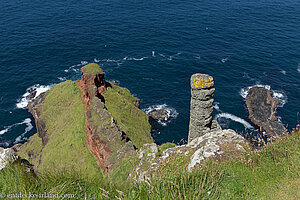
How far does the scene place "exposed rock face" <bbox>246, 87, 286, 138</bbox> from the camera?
59656 millimetres

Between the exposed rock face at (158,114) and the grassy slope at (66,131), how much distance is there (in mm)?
20682

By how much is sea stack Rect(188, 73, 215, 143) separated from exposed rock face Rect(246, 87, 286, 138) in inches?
1454

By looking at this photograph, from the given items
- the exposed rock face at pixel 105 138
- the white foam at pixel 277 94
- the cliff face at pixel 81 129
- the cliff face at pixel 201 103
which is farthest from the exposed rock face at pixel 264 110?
the exposed rock face at pixel 105 138

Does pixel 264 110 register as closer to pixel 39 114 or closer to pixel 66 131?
pixel 66 131

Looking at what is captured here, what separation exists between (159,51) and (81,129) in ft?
182

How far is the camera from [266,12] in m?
122

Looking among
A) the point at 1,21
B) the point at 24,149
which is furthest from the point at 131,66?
the point at 1,21

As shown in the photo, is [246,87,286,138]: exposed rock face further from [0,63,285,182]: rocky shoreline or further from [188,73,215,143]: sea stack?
[188,73,215,143]: sea stack

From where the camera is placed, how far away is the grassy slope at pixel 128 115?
54500 mm

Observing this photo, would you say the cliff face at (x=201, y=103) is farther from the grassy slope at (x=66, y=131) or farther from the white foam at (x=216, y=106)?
the white foam at (x=216, y=106)

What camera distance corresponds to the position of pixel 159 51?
92.3 metres

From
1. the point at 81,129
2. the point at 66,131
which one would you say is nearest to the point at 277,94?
the point at 81,129

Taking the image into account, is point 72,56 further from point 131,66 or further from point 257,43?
point 257,43

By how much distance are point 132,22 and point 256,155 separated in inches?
4292
